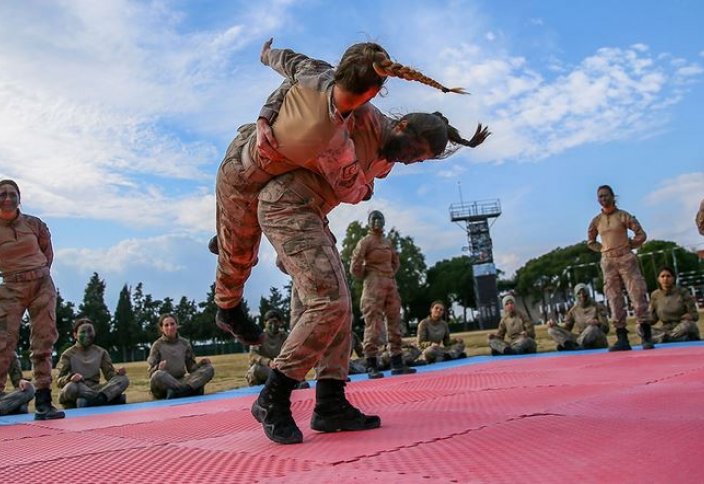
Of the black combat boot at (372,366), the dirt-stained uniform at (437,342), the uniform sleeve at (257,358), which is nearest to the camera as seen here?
the black combat boot at (372,366)

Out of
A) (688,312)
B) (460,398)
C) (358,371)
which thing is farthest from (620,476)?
(688,312)

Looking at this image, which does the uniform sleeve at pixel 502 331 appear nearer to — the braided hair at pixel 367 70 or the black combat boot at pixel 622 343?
the black combat boot at pixel 622 343

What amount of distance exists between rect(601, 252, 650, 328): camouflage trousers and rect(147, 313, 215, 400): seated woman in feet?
20.4

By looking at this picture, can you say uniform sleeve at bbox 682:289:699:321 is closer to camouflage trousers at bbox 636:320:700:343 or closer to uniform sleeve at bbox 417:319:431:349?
camouflage trousers at bbox 636:320:700:343

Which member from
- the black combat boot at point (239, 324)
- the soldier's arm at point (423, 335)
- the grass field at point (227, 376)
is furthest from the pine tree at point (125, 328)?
the black combat boot at point (239, 324)

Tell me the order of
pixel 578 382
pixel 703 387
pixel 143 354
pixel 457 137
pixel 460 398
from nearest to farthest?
pixel 457 137, pixel 703 387, pixel 460 398, pixel 578 382, pixel 143 354

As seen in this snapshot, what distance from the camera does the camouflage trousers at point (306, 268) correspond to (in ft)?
9.84

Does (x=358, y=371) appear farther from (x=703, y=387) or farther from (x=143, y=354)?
A: (x=143, y=354)

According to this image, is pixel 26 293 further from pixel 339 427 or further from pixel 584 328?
pixel 584 328

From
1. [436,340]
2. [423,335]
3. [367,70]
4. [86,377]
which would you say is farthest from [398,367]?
[367,70]

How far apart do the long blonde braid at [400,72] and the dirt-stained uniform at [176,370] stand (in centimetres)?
754

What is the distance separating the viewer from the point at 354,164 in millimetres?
3029

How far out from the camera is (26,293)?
6.25 m

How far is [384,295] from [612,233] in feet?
11.8
